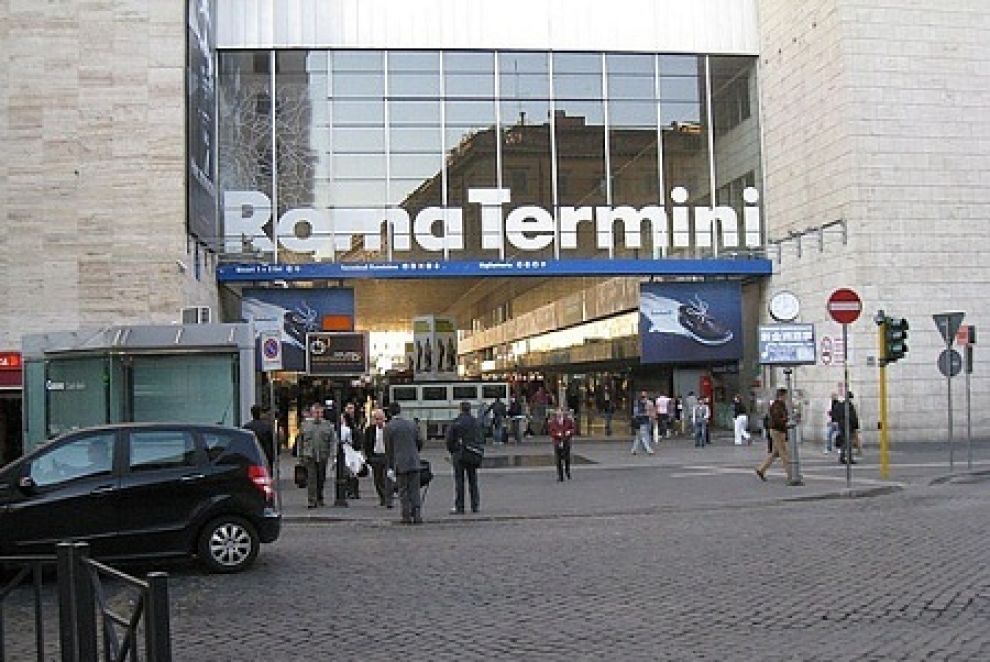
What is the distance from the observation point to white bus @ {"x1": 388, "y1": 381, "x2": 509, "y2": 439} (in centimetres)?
3581

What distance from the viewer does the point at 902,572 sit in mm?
9758

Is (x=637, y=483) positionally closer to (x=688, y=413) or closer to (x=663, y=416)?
(x=663, y=416)

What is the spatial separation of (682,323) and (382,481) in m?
19.2

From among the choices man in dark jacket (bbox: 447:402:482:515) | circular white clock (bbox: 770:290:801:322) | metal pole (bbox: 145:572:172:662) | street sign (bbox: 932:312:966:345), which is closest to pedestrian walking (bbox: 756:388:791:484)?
circular white clock (bbox: 770:290:801:322)

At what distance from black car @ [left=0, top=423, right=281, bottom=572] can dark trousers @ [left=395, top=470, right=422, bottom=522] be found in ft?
13.8

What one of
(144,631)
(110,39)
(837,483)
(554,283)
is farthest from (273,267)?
(144,631)

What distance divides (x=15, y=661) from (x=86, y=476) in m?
4.75

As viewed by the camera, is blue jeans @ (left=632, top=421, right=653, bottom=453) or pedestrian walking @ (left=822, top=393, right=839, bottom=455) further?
blue jeans @ (left=632, top=421, right=653, bottom=453)

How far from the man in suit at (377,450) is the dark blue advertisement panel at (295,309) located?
52.4 feet

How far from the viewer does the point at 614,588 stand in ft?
30.9

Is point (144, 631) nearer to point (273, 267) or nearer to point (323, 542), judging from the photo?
point (323, 542)

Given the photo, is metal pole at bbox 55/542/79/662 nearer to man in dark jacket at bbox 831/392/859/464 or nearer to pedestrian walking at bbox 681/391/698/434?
man in dark jacket at bbox 831/392/859/464

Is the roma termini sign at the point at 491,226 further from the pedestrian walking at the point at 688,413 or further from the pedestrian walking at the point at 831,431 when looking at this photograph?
the pedestrian walking at the point at 831,431

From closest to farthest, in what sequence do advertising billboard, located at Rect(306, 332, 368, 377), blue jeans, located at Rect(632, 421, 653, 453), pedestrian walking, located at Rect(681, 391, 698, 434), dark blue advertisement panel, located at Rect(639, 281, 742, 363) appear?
advertising billboard, located at Rect(306, 332, 368, 377) < blue jeans, located at Rect(632, 421, 653, 453) < pedestrian walking, located at Rect(681, 391, 698, 434) < dark blue advertisement panel, located at Rect(639, 281, 742, 363)
